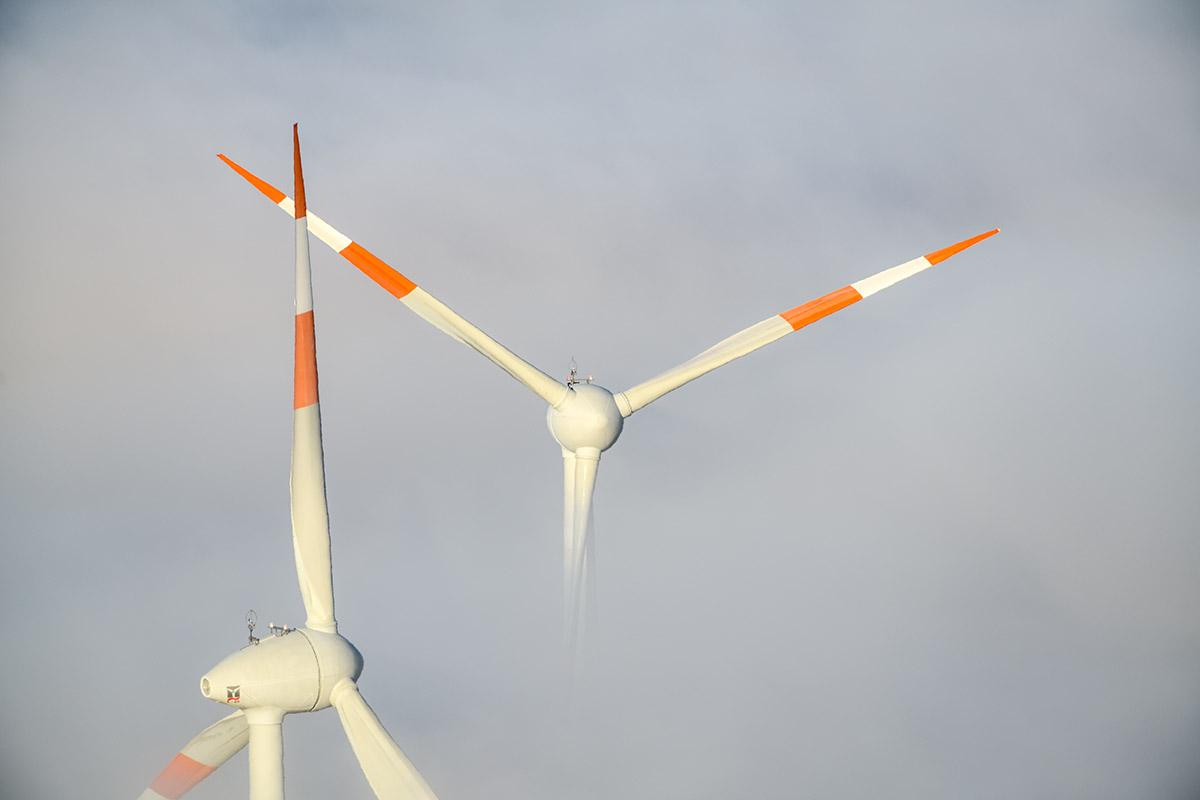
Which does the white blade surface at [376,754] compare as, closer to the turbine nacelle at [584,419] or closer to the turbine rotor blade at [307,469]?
the turbine rotor blade at [307,469]

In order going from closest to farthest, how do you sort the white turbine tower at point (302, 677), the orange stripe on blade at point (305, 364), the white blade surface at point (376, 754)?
the white blade surface at point (376, 754) < the white turbine tower at point (302, 677) < the orange stripe on blade at point (305, 364)

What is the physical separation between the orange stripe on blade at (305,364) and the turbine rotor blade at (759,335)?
25.1 ft

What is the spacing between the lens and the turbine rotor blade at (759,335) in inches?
2746

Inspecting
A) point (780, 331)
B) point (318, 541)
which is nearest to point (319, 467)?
point (318, 541)

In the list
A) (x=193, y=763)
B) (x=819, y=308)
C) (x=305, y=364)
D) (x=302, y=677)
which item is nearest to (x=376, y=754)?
(x=302, y=677)

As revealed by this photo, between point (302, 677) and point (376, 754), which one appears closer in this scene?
point (376, 754)

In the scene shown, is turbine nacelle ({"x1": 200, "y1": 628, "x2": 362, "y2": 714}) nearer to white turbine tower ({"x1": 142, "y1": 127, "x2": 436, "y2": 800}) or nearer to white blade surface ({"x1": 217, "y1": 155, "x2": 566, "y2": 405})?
white turbine tower ({"x1": 142, "y1": 127, "x2": 436, "y2": 800})

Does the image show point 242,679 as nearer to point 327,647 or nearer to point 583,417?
point 327,647

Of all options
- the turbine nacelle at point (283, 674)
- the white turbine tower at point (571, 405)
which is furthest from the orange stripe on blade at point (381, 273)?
the turbine nacelle at point (283, 674)

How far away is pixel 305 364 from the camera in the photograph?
6644 cm

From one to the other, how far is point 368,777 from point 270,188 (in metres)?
16.7

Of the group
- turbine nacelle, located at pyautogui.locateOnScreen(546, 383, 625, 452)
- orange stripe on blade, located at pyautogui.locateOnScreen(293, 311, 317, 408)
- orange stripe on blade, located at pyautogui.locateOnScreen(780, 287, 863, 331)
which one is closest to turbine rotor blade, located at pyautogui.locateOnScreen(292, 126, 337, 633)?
orange stripe on blade, located at pyautogui.locateOnScreen(293, 311, 317, 408)

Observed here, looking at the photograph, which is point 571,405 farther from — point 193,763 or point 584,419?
point 193,763

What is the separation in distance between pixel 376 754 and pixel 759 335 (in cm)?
1493
